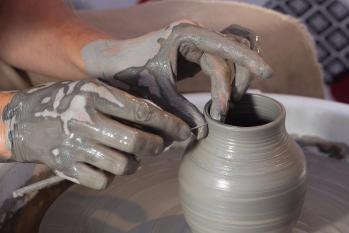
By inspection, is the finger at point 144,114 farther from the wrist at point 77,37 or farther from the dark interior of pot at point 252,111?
the wrist at point 77,37

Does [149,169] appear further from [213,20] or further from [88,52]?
[213,20]

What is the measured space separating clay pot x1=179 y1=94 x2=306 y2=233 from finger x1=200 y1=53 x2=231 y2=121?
22 millimetres

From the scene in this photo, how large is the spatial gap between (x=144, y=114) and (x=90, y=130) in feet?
0.31

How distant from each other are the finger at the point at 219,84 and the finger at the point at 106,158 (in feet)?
0.59

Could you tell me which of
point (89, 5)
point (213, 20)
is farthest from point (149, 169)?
point (89, 5)

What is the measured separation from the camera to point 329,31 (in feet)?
10.2

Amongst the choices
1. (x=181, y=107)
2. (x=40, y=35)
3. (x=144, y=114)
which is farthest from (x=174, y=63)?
(x=40, y=35)

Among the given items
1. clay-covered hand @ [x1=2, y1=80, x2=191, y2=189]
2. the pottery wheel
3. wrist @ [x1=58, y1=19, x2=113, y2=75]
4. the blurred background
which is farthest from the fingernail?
the blurred background

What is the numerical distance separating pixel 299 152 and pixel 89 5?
2436 millimetres

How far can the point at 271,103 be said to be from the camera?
1.08m

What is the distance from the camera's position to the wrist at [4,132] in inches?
42.3

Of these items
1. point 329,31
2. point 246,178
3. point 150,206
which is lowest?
point 329,31

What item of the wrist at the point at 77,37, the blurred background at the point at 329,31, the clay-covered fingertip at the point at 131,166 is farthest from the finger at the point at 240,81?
the blurred background at the point at 329,31

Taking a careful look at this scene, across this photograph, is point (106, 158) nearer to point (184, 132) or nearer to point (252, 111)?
point (184, 132)
